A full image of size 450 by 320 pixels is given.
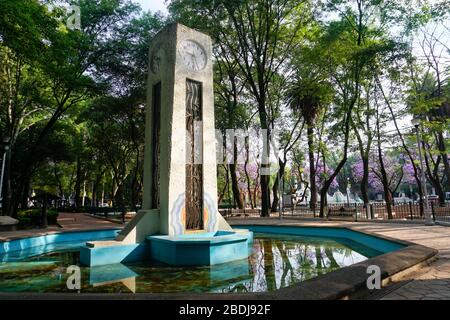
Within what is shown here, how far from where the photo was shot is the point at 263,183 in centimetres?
2472

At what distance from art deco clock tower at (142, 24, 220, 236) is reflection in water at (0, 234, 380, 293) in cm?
205

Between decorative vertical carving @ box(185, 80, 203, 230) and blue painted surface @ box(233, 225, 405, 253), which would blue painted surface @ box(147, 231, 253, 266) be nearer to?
decorative vertical carving @ box(185, 80, 203, 230)

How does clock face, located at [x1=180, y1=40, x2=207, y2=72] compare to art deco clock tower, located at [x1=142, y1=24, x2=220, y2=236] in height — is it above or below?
above

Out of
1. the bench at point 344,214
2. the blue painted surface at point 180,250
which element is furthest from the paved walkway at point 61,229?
the bench at point 344,214

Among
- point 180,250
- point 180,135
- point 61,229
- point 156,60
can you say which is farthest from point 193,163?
point 61,229

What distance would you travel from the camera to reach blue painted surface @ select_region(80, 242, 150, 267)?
7.85m

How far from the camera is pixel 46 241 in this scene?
1293 centimetres

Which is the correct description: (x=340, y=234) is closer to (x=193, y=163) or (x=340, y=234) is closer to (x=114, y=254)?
(x=193, y=163)

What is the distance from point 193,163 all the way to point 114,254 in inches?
145

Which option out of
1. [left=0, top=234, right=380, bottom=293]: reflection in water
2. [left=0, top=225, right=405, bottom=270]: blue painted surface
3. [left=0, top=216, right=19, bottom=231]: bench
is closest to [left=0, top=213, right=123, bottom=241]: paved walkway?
[left=0, top=216, right=19, bottom=231]: bench

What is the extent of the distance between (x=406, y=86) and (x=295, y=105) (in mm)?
9985

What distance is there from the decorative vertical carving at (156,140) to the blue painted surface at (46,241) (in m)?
4.52

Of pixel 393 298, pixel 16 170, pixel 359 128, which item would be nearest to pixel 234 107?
pixel 359 128

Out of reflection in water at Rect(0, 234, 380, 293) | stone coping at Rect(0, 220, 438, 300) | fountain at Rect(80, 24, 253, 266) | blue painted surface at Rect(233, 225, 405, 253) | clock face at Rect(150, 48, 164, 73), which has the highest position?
clock face at Rect(150, 48, 164, 73)
